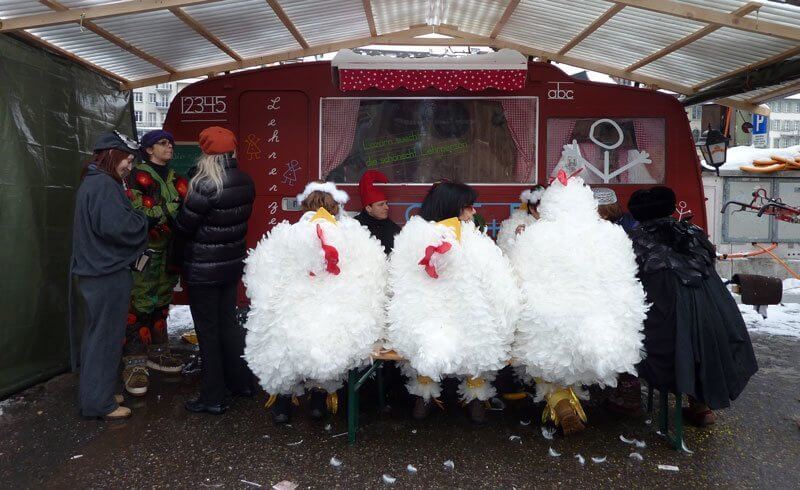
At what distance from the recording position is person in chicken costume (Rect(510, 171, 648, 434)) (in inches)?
121

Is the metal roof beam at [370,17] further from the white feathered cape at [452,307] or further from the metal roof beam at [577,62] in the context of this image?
the white feathered cape at [452,307]

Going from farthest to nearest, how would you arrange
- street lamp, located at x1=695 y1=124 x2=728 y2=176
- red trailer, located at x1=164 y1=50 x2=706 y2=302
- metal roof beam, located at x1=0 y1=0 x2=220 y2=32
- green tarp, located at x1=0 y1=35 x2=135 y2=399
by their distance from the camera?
street lamp, located at x1=695 y1=124 x2=728 y2=176 → red trailer, located at x1=164 y1=50 x2=706 y2=302 → green tarp, located at x1=0 y1=35 x2=135 y2=399 → metal roof beam, located at x1=0 y1=0 x2=220 y2=32

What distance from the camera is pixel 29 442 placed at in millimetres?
3557

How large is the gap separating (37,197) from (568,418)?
449 centimetres

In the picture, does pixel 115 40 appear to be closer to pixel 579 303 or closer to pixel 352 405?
pixel 352 405

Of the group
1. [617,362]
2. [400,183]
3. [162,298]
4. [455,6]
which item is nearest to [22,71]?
[162,298]

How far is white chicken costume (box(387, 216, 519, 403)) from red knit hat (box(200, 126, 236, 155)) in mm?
1483

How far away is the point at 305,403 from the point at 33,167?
2.95 meters

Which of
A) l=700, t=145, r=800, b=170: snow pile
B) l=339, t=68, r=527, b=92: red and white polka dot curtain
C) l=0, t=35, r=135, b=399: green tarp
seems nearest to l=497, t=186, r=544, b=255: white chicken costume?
l=339, t=68, r=527, b=92: red and white polka dot curtain

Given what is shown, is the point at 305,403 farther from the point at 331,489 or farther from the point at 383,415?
the point at 331,489

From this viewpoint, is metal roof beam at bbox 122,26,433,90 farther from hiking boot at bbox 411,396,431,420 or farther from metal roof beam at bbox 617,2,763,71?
hiking boot at bbox 411,396,431,420

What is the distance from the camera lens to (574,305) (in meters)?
3.13

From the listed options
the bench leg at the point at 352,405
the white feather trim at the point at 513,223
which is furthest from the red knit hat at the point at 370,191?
the bench leg at the point at 352,405

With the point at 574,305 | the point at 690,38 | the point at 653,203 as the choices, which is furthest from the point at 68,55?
the point at 690,38
